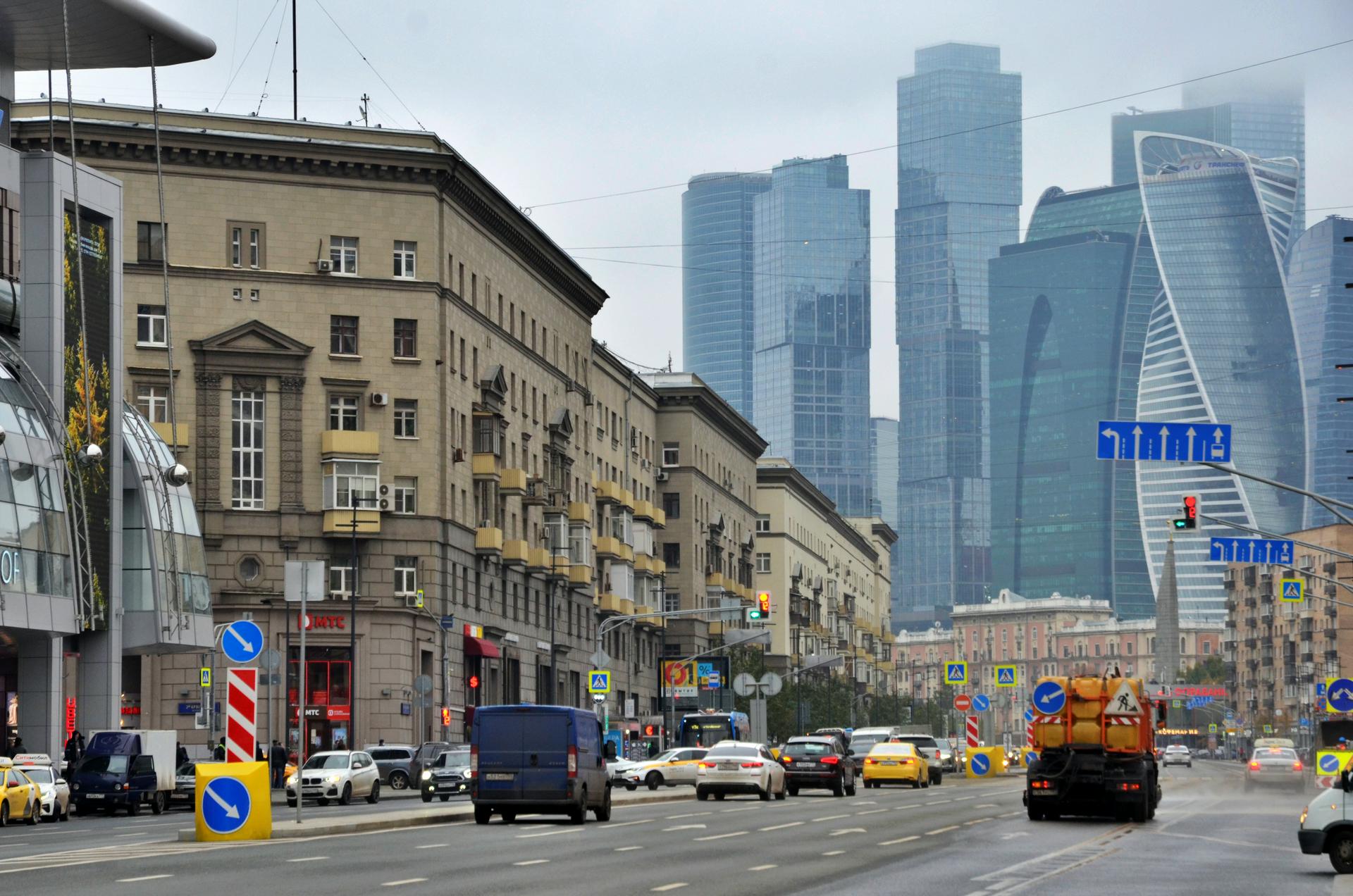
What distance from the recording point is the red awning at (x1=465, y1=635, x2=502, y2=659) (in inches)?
3509

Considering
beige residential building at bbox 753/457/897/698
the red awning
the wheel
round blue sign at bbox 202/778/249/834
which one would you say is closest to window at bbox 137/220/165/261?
the red awning

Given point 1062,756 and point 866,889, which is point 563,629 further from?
point 866,889

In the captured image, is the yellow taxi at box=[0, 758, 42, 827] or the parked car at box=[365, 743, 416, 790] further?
the parked car at box=[365, 743, 416, 790]

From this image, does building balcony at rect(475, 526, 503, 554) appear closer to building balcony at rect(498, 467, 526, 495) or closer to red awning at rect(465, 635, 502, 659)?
building balcony at rect(498, 467, 526, 495)

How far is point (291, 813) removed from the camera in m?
46.5

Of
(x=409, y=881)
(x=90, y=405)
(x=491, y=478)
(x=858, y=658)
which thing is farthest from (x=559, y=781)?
(x=858, y=658)

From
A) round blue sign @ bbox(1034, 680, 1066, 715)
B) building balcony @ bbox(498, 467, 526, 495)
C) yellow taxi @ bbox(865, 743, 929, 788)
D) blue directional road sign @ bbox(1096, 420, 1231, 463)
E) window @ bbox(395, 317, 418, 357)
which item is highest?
window @ bbox(395, 317, 418, 357)

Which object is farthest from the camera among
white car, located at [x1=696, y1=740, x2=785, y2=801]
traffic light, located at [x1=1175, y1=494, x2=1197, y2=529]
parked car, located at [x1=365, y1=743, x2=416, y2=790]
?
parked car, located at [x1=365, y1=743, x2=416, y2=790]

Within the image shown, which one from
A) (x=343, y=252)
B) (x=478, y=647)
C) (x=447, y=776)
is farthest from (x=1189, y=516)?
(x=343, y=252)

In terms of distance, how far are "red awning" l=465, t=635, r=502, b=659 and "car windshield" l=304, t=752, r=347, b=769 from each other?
3127 centimetres

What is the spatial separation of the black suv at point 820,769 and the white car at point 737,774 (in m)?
3.60

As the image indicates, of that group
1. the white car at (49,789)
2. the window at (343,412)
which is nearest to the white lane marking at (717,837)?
the white car at (49,789)

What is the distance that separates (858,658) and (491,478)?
109429 mm

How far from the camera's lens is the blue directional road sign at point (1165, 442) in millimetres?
47500
